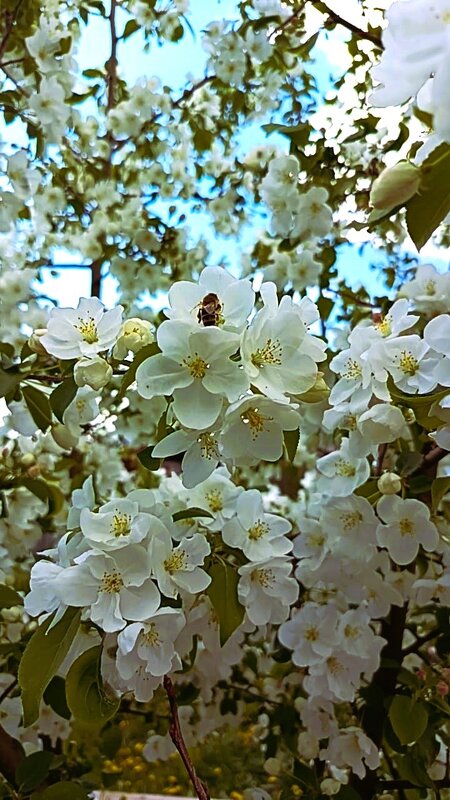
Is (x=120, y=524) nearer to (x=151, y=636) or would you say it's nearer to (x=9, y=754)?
(x=151, y=636)

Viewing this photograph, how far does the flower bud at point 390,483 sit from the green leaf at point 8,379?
0.37 metres

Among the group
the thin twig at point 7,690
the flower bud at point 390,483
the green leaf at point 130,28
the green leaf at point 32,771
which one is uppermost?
the green leaf at point 130,28

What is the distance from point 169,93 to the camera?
5.74ft

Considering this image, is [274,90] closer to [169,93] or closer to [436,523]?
[169,93]

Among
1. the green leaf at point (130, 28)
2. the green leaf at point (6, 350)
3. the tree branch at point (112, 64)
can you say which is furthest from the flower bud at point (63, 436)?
the tree branch at point (112, 64)

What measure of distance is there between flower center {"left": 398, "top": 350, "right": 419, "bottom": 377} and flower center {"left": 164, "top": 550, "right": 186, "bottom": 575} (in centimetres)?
25

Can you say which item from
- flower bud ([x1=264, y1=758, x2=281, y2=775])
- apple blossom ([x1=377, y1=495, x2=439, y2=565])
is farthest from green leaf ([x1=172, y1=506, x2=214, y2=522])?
flower bud ([x1=264, y1=758, x2=281, y2=775])

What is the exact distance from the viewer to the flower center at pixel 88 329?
0.67m

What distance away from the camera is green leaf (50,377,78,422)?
72cm

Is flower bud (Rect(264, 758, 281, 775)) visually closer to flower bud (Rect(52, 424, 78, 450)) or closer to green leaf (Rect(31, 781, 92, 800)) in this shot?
green leaf (Rect(31, 781, 92, 800))

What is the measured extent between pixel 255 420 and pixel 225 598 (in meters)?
0.22

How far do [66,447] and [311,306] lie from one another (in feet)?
1.17

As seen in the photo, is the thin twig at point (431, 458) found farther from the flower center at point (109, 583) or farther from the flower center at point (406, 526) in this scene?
the flower center at point (109, 583)

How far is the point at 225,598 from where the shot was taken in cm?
74
